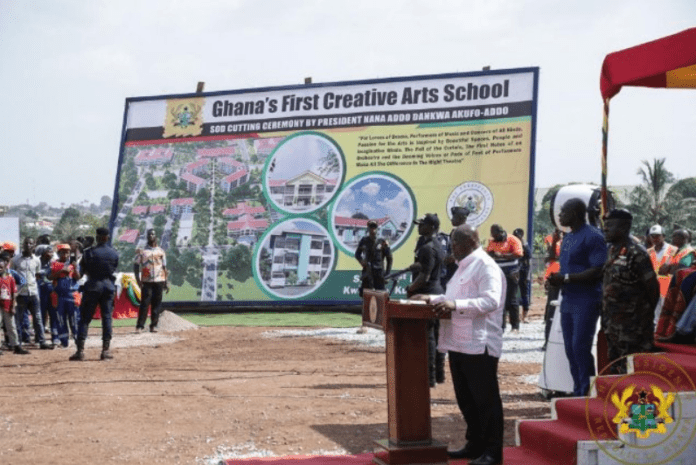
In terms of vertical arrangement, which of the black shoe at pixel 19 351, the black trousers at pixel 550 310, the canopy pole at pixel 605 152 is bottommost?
the black shoe at pixel 19 351

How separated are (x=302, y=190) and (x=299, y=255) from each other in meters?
1.58

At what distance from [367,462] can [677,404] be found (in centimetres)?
212

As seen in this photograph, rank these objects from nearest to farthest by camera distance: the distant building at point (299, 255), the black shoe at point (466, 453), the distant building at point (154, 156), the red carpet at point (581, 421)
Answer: the red carpet at point (581, 421) → the black shoe at point (466, 453) → the distant building at point (299, 255) → the distant building at point (154, 156)

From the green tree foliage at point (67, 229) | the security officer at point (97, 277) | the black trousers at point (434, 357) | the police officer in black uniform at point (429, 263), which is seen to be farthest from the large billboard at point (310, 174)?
the green tree foliage at point (67, 229)

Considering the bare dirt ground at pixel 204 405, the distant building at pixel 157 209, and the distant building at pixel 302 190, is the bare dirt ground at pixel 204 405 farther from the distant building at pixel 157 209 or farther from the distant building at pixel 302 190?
the distant building at pixel 157 209

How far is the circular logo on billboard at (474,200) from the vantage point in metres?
20.8

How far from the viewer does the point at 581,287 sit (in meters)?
7.57

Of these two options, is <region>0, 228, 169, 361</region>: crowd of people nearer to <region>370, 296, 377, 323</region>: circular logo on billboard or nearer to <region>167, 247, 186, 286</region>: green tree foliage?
<region>167, 247, 186, 286</region>: green tree foliage

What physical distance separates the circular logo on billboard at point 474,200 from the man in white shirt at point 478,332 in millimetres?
14234

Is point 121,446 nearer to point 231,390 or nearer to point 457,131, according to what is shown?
point 231,390

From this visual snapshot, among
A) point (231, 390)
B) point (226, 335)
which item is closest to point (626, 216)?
point (231, 390)

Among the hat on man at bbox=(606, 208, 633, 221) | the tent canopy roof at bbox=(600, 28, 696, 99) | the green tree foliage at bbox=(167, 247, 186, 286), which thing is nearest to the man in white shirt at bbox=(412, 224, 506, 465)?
the hat on man at bbox=(606, 208, 633, 221)

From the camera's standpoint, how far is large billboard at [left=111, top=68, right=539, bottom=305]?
21281 mm

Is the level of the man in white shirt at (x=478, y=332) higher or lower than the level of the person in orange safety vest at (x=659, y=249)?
lower
